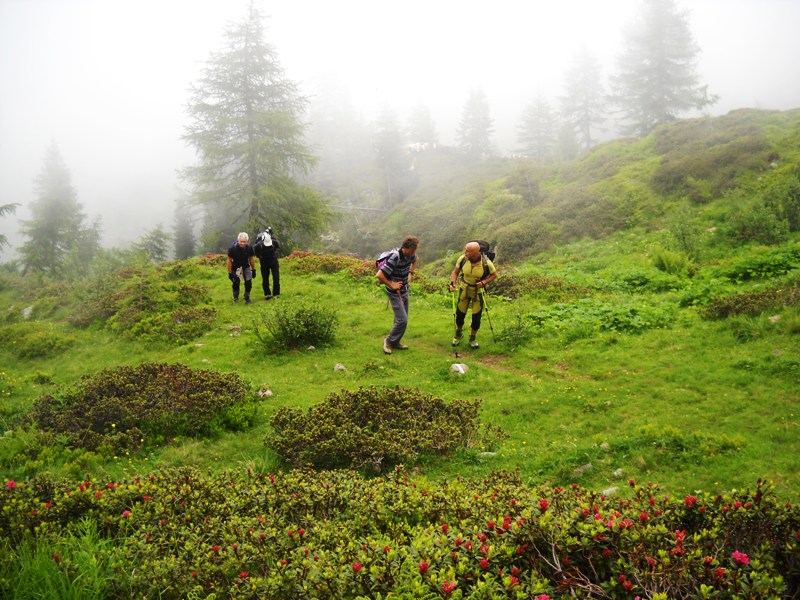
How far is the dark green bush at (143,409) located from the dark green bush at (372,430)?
1.10m

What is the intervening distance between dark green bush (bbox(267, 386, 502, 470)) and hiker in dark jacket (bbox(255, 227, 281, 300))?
26.7ft

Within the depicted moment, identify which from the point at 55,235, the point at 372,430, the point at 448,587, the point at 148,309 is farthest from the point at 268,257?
the point at 55,235

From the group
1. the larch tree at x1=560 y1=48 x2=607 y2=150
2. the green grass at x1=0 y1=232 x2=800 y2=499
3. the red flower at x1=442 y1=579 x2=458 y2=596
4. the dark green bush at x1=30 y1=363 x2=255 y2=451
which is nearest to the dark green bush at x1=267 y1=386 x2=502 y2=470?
the green grass at x1=0 y1=232 x2=800 y2=499

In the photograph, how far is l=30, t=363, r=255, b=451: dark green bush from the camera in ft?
21.2

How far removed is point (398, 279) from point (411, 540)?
6.97 metres

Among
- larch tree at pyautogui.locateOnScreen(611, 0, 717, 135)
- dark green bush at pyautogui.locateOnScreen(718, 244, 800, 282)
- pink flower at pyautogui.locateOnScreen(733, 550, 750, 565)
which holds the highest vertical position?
larch tree at pyautogui.locateOnScreen(611, 0, 717, 135)

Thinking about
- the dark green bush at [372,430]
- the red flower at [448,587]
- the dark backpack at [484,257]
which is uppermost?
the dark backpack at [484,257]

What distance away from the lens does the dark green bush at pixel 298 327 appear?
10.5 meters

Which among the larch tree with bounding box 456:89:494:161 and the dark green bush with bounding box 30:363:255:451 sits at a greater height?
the larch tree with bounding box 456:89:494:161

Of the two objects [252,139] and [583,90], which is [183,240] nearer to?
[252,139]

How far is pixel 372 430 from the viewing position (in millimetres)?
6332

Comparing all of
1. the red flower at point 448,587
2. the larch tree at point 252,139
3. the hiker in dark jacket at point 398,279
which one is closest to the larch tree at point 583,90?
the larch tree at point 252,139

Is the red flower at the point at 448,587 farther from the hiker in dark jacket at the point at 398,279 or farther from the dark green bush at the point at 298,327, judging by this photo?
the dark green bush at the point at 298,327

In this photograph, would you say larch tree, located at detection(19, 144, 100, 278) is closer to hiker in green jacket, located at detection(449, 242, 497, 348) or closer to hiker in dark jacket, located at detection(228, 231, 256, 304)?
hiker in dark jacket, located at detection(228, 231, 256, 304)
